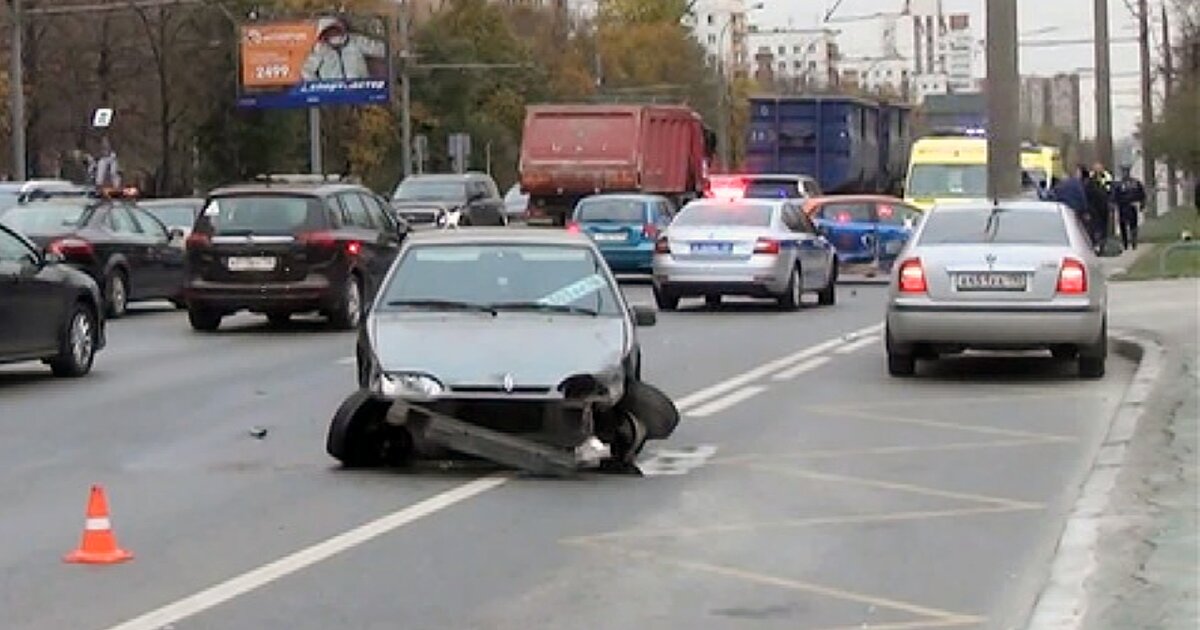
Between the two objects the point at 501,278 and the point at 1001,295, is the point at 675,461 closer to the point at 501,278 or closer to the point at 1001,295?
the point at 501,278

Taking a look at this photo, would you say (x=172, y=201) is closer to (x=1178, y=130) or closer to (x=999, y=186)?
(x=999, y=186)

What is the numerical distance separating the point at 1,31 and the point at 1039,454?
61.3 m

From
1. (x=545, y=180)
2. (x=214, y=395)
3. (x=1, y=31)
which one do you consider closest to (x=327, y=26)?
(x=1, y=31)

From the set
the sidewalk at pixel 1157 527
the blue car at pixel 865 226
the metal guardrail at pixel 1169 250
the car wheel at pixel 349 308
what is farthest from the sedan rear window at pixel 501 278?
the blue car at pixel 865 226

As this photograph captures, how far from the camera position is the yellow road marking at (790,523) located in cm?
1108

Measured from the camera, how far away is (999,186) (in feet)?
96.1

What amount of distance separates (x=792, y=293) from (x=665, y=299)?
158 centimetres

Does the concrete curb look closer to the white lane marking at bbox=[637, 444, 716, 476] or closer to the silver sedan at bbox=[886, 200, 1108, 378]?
the silver sedan at bbox=[886, 200, 1108, 378]

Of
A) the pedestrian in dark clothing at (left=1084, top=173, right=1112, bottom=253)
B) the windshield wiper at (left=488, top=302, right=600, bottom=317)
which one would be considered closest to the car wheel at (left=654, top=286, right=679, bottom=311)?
the pedestrian in dark clothing at (left=1084, top=173, right=1112, bottom=253)

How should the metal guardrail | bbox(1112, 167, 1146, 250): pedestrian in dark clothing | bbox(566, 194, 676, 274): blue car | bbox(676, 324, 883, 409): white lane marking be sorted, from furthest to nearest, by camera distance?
bbox(1112, 167, 1146, 250): pedestrian in dark clothing → bbox(566, 194, 676, 274): blue car → the metal guardrail → bbox(676, 324, 883, 409): white lane marking

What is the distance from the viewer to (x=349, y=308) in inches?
1019

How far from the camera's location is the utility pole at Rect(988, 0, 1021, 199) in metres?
28.1

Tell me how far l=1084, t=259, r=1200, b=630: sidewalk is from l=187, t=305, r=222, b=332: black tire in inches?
446

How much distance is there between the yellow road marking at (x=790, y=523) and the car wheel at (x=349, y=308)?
14.4 m
